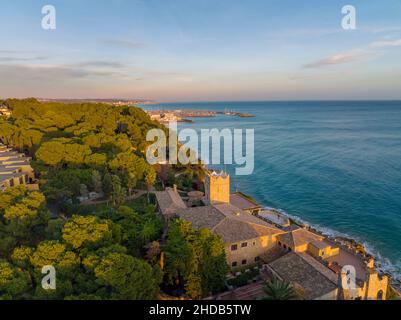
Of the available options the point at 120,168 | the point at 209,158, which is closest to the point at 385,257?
the point at 120,168

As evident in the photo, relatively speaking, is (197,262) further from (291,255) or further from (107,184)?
(107,184)

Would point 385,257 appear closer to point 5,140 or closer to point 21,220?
point 21,220

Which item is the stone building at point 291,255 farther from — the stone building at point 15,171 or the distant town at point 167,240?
the stone building at point 15,171

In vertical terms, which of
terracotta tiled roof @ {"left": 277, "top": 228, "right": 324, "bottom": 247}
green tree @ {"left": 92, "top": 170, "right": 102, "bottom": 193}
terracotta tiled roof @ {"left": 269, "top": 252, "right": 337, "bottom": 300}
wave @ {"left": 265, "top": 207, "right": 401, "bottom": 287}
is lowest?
wave @ {"left": 265, "top": 207, "right": 401, "bottom": 287}

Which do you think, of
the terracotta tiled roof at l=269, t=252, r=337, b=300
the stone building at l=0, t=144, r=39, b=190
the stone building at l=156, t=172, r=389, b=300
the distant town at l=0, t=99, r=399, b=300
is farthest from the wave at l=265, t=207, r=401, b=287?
the stone building at l=0, t=144, r=39, b=190

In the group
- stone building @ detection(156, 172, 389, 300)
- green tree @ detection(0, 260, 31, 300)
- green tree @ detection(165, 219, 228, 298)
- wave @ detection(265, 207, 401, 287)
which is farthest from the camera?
wave @ detection(265, 207, 401, 287)

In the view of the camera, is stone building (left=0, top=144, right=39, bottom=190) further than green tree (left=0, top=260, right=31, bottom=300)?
Yes

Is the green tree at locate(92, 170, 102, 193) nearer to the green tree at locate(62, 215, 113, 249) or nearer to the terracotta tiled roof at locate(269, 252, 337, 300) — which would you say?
the green tree at locate(62, 215, 113, 249)

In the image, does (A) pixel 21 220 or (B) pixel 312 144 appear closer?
(A) pixel 21 220

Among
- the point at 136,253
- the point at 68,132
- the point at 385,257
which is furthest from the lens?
the point at 68,132

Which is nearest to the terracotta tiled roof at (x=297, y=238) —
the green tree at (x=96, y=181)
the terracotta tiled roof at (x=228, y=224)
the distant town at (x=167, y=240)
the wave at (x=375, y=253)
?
→ the distant town at (x=167, y=240)

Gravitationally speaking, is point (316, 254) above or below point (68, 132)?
below
